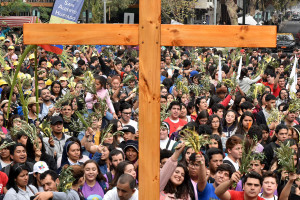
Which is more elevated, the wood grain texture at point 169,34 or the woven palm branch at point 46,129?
the wood grain texture at point 169,34

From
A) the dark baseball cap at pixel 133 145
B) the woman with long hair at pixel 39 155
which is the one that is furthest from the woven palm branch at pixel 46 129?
the dark baseball cap at pixel 133 145

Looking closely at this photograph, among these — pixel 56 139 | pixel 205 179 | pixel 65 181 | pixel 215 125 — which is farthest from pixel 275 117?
pixel 65 181

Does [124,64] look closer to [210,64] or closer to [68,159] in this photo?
[210,64]

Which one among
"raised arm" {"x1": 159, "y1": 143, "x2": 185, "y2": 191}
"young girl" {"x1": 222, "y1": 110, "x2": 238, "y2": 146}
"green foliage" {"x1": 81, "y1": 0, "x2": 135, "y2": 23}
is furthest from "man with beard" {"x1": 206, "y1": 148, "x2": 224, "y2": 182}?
"green foliage" {"x1": 81, "y1": 0, "x2": 135, "y2": 23}

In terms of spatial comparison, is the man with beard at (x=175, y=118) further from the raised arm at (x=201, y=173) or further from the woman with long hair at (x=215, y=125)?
the raised arm at (x=201, y=173)

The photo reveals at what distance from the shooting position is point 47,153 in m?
9.48

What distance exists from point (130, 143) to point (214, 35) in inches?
151

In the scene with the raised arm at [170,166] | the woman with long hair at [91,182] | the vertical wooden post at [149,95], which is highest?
the vertical wooden post at [149,95]

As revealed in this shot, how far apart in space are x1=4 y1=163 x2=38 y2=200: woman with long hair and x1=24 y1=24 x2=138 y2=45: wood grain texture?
8.05 feet

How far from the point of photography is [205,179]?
7070mm

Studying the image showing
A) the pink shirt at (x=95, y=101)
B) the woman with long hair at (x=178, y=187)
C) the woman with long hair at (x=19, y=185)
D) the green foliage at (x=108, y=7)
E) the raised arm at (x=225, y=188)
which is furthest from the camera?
the green foliage at (x=108, y=7)

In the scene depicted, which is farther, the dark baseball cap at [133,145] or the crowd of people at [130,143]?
the dark baseball cap at [133,145]

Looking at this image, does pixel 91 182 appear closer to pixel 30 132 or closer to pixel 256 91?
pixel 30 132

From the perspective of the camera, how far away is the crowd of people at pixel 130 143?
7.20 m
